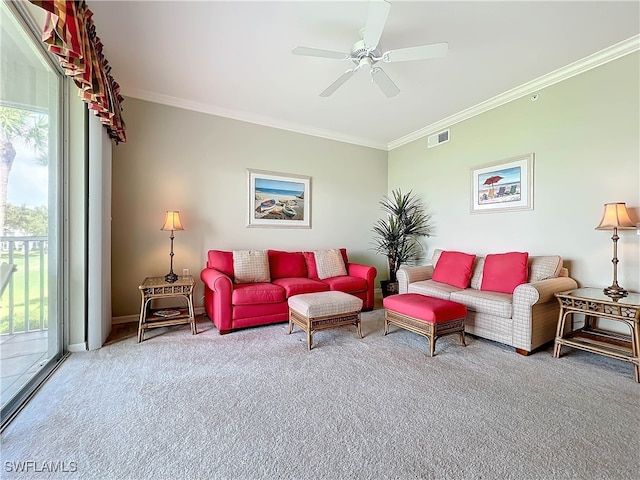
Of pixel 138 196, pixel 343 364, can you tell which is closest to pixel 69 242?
pixel 138 196

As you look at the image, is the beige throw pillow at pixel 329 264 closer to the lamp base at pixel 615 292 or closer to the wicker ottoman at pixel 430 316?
the wicker ottoman at pixel 430 316

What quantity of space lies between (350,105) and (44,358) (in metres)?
4.13

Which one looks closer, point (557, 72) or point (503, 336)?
point (503, 336)

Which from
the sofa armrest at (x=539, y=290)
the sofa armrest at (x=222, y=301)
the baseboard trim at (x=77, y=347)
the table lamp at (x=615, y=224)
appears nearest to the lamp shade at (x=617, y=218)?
the table lamp at (x=615, y=224)

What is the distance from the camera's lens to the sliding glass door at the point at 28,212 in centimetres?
174

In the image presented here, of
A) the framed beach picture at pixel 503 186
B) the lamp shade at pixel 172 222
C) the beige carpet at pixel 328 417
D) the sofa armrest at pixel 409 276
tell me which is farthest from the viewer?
the sofa armrest at pixel 409 276

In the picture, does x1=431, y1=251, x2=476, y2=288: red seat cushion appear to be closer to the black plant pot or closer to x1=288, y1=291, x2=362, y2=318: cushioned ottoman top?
the black plant pot

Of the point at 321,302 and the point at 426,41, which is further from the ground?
the point at 426,41

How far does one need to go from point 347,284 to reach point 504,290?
71.7 inches

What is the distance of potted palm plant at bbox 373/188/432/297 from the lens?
4695 mm

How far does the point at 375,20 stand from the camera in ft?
6.43

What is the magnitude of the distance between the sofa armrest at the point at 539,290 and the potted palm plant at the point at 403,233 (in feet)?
6.52

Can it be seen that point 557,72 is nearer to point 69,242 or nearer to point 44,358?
point 69,242

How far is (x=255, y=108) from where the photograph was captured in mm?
3969
